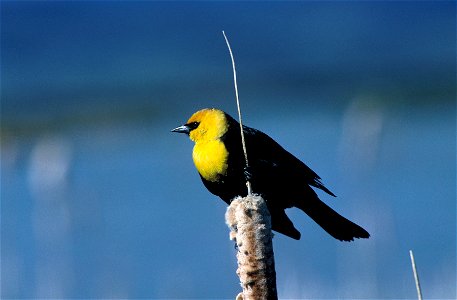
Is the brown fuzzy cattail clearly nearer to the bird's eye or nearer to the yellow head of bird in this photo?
the yellow head of bird

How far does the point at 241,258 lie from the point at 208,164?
5.89 feet

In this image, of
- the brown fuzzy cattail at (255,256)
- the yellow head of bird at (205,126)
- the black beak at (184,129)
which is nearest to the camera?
the brown fuzzy cattail at (255,256)

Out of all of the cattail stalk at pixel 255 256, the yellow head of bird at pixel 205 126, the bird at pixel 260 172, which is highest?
the yellow head of bird at pixel 205 126

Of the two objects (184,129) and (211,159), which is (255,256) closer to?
(211,159)

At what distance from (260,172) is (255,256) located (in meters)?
1.85

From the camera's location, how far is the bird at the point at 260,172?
3.88 metres

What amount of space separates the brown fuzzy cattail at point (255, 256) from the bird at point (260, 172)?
1567mm

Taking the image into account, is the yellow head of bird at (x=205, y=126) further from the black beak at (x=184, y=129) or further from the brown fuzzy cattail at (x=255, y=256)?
the brown fuzzy cattail at (x=255, y=256)

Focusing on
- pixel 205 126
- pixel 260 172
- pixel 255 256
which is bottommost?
pixel 255 256

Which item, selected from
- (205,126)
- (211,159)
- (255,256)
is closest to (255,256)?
(255,256)

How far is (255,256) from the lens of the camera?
212 cm

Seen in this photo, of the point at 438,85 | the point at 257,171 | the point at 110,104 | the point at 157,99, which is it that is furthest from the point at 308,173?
the point at 157,99

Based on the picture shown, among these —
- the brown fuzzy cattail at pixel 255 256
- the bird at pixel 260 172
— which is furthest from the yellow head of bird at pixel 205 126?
the brown fuzzy cattail at pixel 255 256

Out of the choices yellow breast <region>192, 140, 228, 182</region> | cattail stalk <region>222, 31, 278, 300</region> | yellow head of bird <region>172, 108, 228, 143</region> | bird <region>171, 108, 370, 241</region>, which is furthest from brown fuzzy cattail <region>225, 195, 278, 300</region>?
yellow head of bird <region>172, 108, 228, 143</region>
